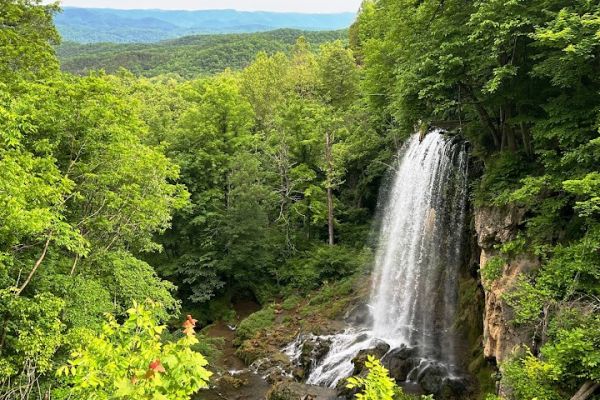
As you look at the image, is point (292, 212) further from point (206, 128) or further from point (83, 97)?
point (83, 97)

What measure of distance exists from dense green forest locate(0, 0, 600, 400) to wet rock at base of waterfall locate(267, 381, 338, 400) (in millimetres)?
2523

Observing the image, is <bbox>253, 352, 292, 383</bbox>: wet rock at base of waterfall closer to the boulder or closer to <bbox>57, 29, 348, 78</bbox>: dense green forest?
the boulder

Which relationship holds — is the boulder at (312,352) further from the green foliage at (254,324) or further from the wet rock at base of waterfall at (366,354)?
the green foliage at (254,324)

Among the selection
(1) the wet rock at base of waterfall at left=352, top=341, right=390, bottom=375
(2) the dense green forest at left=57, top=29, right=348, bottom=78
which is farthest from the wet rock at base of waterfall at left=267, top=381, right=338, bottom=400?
(2) the dense green forest at left=57, top=29, right=348, bottom=78

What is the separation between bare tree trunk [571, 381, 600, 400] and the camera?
749 cm

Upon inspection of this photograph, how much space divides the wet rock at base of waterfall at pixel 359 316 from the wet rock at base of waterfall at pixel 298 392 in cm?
458

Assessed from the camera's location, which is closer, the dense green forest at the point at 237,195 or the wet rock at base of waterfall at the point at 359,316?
the dense green forest at the point at 237,195

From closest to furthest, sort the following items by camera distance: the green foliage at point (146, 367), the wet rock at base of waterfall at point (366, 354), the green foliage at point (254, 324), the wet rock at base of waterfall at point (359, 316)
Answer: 1. the green foliage at point (146, 367)
2. the wet rock at base of waterfall at point (366, 354)
3. the wet rock at base of waterfall at point (359, 316)
4. the green foliage at point (254, 324)

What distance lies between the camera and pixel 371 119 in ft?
84.8

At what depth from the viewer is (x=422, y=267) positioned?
59.6 feet

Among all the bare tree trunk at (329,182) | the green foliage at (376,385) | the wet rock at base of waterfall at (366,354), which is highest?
the green foliage at (376,385)

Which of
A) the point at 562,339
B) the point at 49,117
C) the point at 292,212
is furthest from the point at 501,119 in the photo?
the point at 292,212

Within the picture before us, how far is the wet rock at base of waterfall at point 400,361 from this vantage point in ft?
47.1

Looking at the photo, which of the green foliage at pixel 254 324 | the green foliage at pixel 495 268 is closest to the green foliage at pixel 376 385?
the green foliage at pixel 495 268
